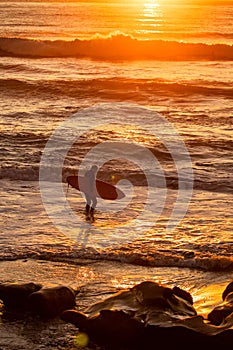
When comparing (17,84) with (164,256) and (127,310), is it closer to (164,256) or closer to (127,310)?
(164,256)

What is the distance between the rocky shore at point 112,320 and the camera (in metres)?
8.36

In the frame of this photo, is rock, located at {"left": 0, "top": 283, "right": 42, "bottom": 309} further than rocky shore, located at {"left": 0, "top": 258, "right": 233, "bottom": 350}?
Yes

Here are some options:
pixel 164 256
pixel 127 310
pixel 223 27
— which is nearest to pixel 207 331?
pixel 127 310

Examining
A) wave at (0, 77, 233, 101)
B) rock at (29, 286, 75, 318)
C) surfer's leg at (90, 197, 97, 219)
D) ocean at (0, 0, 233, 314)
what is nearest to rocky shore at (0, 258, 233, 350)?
rock at (29, 286, 75, 318)

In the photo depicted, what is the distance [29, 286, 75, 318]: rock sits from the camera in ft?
30.9

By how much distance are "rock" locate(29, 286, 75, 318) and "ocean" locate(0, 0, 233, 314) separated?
119 centimetres

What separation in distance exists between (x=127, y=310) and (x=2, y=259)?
12.1 feet

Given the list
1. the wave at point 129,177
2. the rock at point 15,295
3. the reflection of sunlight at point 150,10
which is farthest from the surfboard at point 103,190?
the reflection of sunlight at point 150,10

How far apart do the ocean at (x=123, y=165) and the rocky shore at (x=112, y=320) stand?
142 cm

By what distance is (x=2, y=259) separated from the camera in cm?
1185

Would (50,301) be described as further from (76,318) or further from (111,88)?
(111,88)

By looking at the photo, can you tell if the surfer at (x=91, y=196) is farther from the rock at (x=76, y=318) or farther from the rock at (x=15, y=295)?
the rock at (x=76, y=318)

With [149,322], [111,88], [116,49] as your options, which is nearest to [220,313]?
[149,322]

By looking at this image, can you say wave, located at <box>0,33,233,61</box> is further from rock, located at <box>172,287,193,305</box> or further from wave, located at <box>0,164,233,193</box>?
rock, located at <box>172,287,193,305</box>
